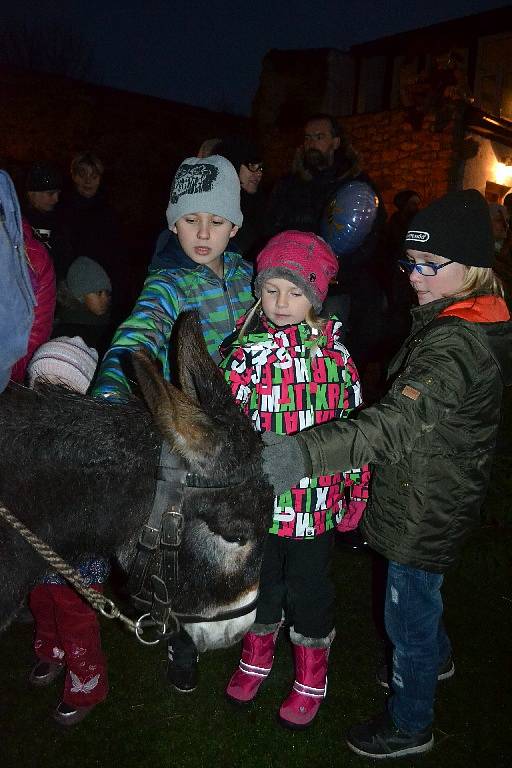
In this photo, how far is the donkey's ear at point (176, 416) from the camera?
1.62m

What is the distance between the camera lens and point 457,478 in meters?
2.48

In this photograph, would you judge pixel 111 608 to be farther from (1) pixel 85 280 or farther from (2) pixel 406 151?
(2) pixel 406 151

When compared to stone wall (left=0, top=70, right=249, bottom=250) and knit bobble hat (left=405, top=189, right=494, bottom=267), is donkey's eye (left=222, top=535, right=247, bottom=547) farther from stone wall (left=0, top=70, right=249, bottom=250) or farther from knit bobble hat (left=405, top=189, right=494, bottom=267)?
stone wall (left=0, top=70, right=249, bottom=250)

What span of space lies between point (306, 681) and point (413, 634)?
69 cm

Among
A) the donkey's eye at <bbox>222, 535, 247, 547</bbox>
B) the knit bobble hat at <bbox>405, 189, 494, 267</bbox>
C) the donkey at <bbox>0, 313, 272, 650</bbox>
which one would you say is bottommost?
the donkey's eye at <bbox>222, 535, 247, 547</bbox>

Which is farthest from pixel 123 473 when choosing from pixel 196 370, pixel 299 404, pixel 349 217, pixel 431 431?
pixel 349 217

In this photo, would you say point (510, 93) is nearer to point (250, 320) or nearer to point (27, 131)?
point (27, 131)

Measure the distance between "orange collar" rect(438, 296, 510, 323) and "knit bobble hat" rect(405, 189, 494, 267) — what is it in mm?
161

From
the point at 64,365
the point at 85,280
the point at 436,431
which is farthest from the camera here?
the point at 85,280

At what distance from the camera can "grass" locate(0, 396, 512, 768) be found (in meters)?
2.88

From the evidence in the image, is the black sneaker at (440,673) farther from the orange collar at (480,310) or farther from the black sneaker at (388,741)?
the orange collar at (480,310)

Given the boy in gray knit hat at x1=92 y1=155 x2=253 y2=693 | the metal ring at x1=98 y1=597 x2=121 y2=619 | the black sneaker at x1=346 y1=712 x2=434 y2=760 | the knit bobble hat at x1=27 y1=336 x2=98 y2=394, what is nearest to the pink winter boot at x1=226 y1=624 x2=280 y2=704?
the boy in gray knit hat at x1=92 y1=155 x2=253 y2=693

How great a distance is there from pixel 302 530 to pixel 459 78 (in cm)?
1092

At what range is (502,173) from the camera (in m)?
12.5
